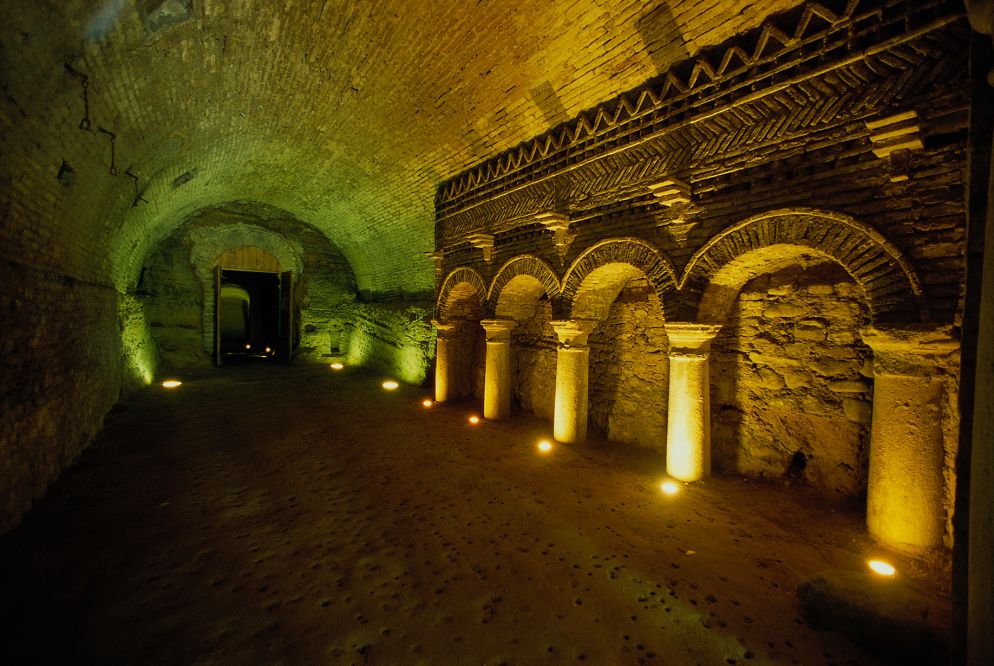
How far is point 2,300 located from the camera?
355cm

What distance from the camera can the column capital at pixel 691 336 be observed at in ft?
15.8

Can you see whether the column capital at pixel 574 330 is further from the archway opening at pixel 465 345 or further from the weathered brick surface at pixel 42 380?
the weathered brick surface at pixel 42 380

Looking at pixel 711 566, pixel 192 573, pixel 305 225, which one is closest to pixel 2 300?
pixel 192 573

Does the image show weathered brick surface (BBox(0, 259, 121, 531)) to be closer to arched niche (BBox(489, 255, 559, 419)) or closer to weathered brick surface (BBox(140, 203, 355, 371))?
arched niche (BBox(489, 255, 559, 419))

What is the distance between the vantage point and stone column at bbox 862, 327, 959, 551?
3.36 metres

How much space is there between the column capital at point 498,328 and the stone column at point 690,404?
3.15 meters

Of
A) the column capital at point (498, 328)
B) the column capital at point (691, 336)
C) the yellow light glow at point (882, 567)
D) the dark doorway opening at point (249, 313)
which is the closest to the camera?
the yellow light glow at point (882, 567)

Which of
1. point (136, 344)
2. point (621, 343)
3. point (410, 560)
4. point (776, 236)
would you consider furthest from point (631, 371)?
point (136, 344)

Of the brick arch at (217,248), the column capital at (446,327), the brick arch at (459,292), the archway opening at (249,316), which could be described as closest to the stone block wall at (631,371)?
the brick arch at (459,292)

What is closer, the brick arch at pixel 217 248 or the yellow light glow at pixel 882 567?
the yellow light glow at pixel 882 567

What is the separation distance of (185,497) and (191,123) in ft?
16.6

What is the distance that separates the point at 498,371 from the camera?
7750mm

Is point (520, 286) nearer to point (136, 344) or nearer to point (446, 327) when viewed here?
point (446, 327)

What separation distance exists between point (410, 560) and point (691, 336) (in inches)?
146
